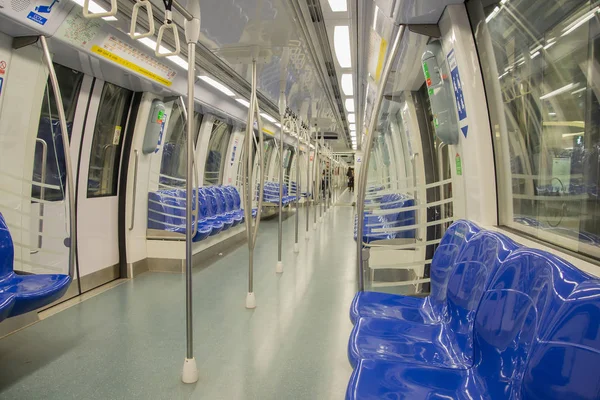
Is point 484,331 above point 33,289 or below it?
above

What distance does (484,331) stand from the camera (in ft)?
4.65

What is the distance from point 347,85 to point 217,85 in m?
2.39

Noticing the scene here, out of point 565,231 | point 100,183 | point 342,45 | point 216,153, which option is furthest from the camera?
point 216,153

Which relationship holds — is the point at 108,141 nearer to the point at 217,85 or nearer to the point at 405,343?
the point at 217,85

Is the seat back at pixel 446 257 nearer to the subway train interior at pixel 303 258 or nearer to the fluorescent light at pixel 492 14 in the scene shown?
the subway train interior at pixel 303 258

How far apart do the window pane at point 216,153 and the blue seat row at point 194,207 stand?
974 mm

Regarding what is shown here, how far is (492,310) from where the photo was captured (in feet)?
4.50

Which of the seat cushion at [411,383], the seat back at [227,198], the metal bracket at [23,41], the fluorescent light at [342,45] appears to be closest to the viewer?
the seat cushion at [411,383]

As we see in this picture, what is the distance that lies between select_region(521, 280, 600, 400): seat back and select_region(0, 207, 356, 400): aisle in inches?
57.2

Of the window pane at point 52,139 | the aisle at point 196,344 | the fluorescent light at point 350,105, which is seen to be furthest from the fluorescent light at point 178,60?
the fluorescent light at point 350,105

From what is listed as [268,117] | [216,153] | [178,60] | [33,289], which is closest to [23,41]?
[178,60]

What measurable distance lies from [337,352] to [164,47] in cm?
340

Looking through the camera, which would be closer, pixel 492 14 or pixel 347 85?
pixel 492 14

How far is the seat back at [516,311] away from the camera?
1.05 metres
